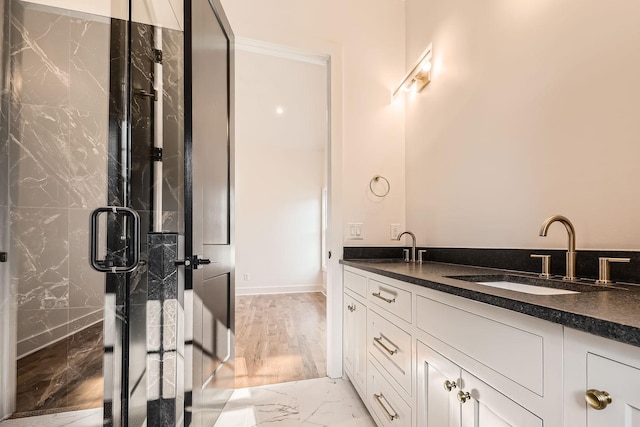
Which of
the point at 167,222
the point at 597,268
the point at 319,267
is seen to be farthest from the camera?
the point at 319,267

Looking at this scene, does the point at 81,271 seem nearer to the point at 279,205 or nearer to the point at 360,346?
the point at 360,346

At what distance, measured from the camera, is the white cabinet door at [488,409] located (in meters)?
0.61

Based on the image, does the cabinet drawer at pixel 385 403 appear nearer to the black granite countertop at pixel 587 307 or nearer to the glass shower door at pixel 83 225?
the black granite countertop at pixel 587 307

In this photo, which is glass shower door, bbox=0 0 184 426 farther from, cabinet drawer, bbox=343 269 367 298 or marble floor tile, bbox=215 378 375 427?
cabinet drawer, bbox=343 269 367 298

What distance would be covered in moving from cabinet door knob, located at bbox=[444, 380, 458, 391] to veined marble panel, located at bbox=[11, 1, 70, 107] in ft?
5.96

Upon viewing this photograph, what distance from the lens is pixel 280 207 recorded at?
543 cm

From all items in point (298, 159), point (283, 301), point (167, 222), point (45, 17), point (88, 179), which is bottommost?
point (283, 301)

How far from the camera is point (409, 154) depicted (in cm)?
218

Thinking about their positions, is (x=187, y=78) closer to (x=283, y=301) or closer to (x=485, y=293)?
(x=485, y=293)

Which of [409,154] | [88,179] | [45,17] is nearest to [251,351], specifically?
[88,179]

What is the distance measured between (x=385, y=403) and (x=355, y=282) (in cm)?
67

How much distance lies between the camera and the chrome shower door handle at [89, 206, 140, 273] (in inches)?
39.1

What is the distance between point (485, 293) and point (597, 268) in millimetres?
Answer: 574

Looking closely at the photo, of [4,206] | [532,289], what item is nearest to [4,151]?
[4,206]
